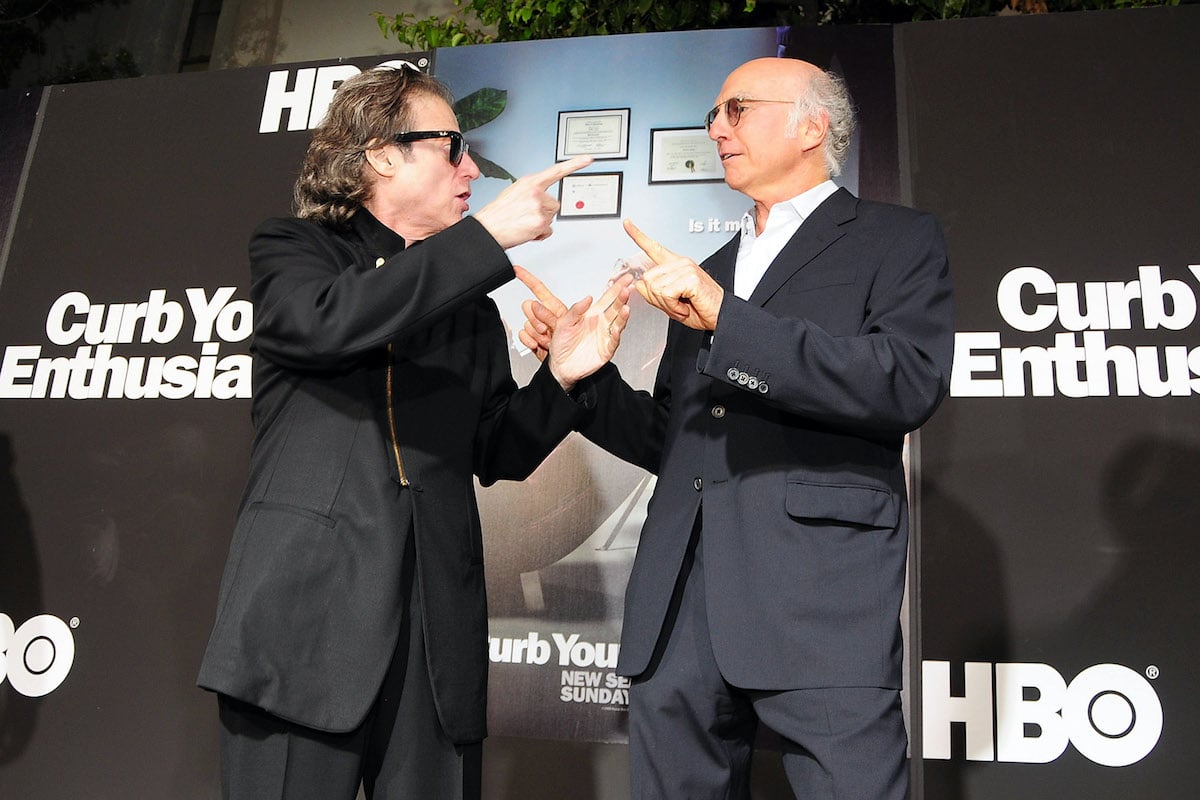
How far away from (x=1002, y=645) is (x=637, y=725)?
59.8 inches

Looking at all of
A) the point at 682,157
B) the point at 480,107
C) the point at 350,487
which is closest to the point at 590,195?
the point at 682,157

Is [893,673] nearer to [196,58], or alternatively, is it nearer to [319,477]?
[319,477]

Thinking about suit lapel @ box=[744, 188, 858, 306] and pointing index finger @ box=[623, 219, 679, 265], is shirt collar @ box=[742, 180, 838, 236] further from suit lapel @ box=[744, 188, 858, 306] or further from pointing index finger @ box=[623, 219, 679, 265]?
pointing index finger @ box=[623, 219, 679, 265]

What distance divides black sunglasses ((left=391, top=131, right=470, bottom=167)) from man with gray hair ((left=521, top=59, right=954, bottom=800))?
38cm

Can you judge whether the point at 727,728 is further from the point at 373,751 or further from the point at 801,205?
the point at 801,205

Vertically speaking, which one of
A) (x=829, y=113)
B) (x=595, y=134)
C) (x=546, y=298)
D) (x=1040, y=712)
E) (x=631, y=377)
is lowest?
(x=1040, y=712)

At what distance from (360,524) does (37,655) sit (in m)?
2.42

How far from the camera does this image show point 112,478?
363 cm

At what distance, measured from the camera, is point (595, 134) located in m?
3.50

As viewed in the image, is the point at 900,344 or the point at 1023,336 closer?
the point at 900,344

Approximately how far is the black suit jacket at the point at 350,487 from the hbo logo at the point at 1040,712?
5.39 ft

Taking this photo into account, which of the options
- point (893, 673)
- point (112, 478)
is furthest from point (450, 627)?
point (112, 478)

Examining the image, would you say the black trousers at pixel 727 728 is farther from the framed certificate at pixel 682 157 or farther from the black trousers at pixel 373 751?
the framed certificate at pixel 682 157

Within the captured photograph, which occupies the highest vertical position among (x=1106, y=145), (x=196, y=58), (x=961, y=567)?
(x=196, y=58)
